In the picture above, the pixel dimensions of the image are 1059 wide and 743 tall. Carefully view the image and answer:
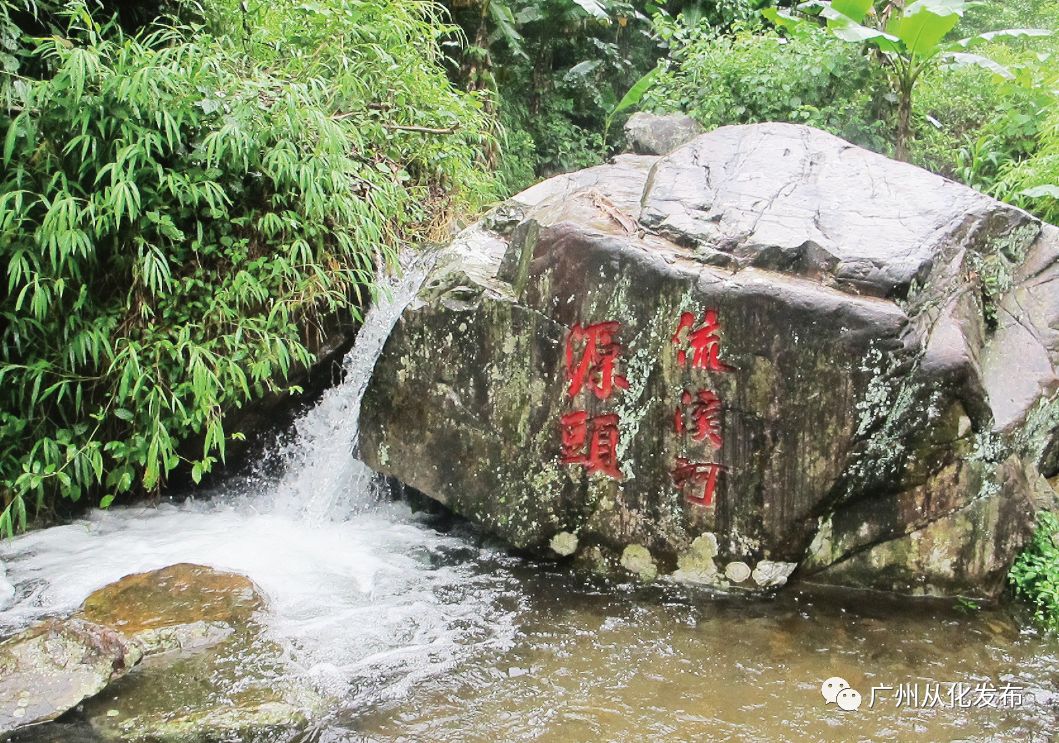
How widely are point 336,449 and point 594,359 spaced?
220cm

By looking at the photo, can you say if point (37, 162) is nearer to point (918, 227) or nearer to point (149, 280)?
point (149, 280)

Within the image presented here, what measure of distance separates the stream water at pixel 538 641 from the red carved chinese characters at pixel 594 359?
3.76 ft

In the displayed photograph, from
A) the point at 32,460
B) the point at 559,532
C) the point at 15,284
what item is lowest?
the point at 559,532

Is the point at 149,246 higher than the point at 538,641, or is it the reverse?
the point at 149,246

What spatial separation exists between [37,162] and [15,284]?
0.72m

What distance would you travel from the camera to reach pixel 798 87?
8430 millimetres

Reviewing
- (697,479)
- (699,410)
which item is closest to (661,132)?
(699,410)

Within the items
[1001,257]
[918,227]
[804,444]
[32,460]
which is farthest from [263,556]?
[1001,257]

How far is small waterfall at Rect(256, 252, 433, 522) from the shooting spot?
555 cm

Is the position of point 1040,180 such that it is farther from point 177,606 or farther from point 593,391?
point 177,606

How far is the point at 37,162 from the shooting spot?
4.45m

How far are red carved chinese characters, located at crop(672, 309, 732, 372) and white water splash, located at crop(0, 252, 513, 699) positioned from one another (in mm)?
1748

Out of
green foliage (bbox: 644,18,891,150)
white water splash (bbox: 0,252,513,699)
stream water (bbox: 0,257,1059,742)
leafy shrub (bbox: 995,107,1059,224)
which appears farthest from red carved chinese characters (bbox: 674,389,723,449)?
green foliage (bbox: 644,18,891,150)

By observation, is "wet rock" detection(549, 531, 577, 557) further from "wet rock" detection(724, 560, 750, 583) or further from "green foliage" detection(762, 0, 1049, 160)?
"green foliage" detection(762, 0, 1049, 160)
